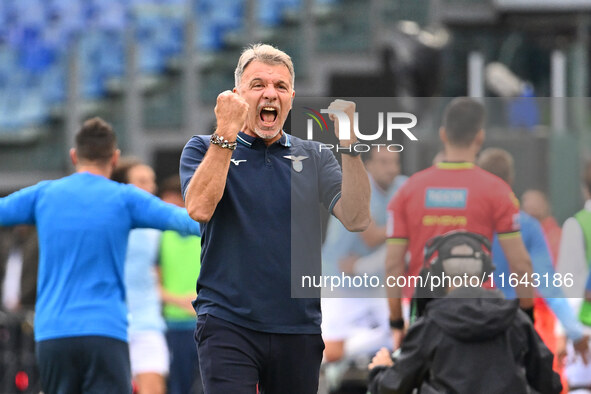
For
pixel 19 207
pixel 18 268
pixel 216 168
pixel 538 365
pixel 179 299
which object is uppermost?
pixel 18 268

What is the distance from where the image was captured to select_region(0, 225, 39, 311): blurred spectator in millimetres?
11133

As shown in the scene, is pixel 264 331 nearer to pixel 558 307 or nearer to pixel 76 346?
pixel 76 346

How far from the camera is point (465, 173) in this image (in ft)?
18.2

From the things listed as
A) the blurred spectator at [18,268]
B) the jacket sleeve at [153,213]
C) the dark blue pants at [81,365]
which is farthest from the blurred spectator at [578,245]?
the blurred spectator at [18,268]

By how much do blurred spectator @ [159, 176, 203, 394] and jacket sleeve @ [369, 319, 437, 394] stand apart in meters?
3.75

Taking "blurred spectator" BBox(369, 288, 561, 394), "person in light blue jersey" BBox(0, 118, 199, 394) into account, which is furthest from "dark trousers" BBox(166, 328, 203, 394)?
"blurred spectator" BBox(369, 288, 561, 394)

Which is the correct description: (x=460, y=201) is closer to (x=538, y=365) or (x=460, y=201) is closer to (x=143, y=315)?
(x=538, y=365)

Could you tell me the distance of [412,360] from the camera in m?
5.28

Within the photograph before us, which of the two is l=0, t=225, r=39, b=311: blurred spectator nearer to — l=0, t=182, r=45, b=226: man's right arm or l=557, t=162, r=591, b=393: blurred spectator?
l=0, t=182, r=45, b=226: man's right arm

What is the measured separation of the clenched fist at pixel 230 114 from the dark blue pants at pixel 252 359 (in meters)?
0.68

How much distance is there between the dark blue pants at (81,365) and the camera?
19.6ft

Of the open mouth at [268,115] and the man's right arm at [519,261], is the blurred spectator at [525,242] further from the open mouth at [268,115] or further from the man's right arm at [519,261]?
the open mouth at [268,115]

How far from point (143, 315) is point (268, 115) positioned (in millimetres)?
4303

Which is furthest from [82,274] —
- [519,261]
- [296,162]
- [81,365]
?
[519,261]
